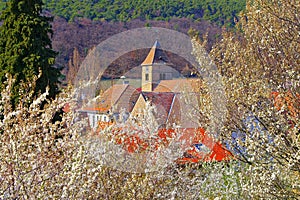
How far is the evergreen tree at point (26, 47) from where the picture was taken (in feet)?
22.1

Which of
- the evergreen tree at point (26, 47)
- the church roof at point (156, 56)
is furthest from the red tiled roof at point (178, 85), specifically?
the evergreen tree at point (26, 47)

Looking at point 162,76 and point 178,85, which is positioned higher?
point 162,76

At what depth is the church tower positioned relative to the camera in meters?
6.86

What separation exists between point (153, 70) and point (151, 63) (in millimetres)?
189

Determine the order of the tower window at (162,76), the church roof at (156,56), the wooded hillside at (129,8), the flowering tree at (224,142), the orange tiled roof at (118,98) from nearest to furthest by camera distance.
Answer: the flowering tree at (224,142) < the orange tiled roof at (118,98) < the tower window at (162,76) < the church roof at (156,56) < the wooded hillside at (129,8)

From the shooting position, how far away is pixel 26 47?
686cm

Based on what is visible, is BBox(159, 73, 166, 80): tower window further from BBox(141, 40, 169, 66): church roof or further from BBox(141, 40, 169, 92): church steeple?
BBox(141, 40, 169, 66): church roof

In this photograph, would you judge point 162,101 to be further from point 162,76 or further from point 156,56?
point 156,56

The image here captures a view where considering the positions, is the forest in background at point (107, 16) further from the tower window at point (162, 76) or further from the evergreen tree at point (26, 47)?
the tower window at point (162, 76)

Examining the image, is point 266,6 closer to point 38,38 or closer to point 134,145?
point 134,145

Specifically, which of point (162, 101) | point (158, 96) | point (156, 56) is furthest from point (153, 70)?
point (162, 101)

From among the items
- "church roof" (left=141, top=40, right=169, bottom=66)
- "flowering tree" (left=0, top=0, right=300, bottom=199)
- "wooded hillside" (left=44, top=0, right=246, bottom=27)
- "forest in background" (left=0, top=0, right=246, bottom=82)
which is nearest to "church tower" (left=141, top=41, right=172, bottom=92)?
"church roof" (left=141, top=40, right=169, bottom=66)

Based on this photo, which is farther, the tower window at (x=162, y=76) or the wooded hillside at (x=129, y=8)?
the wooded hillside at (x=129, y=8)

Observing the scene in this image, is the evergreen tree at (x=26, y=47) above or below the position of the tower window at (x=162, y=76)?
above
